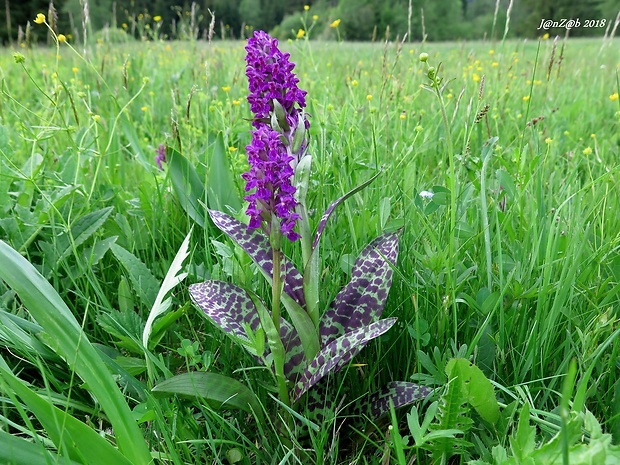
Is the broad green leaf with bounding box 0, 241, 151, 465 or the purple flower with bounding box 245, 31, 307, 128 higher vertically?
the purple flower with bounding box 245, 31, 307, 128

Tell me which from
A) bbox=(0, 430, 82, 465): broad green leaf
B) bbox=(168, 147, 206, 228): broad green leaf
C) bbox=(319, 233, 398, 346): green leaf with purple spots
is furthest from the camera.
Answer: bbox=(168, 147, 206, 228): broad green leaf

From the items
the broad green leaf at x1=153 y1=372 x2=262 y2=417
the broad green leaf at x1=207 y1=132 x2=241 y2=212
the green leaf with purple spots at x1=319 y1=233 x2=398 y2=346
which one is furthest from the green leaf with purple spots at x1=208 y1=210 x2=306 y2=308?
the broad green leaf at x1=207 y1=132 x2=241 y2=212

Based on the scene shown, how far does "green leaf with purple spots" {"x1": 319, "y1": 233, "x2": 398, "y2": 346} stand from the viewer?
1.11 metres

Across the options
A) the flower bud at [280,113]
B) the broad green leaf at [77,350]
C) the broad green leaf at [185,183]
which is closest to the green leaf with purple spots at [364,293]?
the flower bud at [280,113]

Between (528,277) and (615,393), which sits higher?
(528,277)

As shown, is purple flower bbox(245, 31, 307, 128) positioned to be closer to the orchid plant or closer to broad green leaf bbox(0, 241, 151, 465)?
the orchid plant

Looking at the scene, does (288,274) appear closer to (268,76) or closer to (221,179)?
(268,76)

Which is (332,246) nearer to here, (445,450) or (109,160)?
(445,450)

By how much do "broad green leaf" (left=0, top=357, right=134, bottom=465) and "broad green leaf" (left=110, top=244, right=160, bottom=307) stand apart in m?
0.59

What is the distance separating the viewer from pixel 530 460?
0.76 metres

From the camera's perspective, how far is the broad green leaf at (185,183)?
5.57 ft

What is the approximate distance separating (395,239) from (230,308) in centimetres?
42

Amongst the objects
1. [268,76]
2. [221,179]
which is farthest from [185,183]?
[268,76]

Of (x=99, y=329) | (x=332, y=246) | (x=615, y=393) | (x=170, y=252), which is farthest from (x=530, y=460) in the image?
(x=170, y=252)
